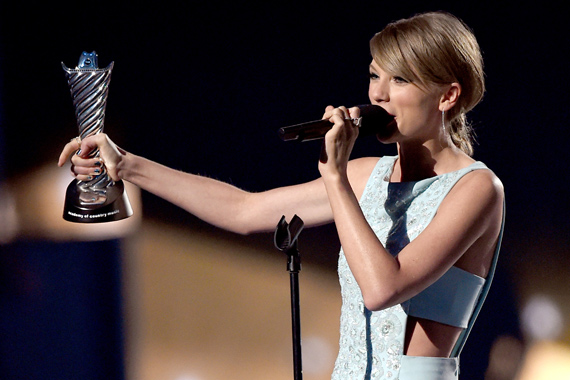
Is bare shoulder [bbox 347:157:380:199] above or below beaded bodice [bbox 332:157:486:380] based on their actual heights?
above

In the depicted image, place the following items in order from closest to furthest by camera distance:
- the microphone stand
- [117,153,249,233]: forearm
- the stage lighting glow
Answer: the microphone stand → [117,153,249,233]: forearm → the stage lighting glow

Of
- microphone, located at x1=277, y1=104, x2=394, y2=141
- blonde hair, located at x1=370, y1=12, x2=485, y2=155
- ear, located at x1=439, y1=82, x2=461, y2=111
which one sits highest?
blonde hair, located at x1=370, y1=12, x2=485, y2=155

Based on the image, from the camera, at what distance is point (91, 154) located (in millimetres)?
1226

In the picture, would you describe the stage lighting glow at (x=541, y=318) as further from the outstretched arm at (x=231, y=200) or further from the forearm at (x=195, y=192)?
the forearm at (x=195, y=192)

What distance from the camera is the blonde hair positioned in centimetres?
113

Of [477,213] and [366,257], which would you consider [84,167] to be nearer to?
[366,257]

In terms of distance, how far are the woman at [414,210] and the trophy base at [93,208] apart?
0.04m

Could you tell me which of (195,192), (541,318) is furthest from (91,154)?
(541,318)

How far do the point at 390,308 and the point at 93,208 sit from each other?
0.55 m

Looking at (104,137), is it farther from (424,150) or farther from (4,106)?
(4,106)

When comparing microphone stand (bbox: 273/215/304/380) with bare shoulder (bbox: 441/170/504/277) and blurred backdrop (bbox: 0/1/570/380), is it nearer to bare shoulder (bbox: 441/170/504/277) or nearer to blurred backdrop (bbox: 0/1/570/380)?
bare shoulder (bbox: 441/170/504/277)

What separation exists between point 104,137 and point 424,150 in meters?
0.58

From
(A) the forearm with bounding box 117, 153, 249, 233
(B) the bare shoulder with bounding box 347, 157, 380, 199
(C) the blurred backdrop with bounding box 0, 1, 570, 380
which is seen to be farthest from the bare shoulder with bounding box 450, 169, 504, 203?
(C) the blurred backdrop with bounding box 0, 1, 570, 380

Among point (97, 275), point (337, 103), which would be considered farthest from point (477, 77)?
point (97, 275)
